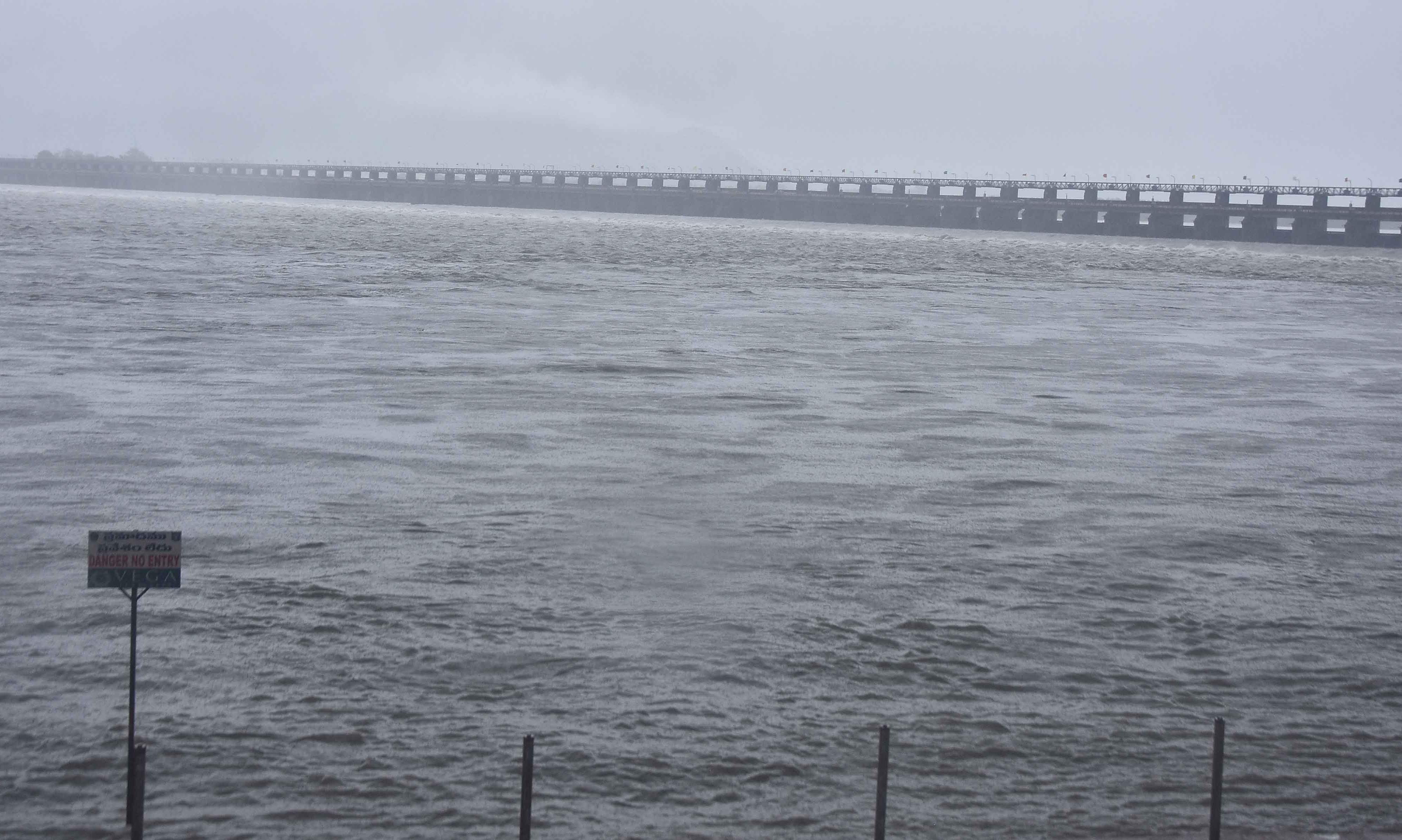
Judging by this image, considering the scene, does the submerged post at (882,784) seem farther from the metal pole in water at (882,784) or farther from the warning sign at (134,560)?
the warning sign at (134,560)

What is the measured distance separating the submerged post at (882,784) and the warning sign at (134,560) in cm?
375

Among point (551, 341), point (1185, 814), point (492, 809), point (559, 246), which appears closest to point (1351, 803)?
point (1185, 814)

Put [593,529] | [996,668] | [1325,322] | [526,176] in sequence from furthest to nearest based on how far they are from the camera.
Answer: [526,176] < [1325,322] < [593,529] < [996,668]

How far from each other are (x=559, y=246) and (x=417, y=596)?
227 ft

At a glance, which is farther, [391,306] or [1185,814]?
[391,306]

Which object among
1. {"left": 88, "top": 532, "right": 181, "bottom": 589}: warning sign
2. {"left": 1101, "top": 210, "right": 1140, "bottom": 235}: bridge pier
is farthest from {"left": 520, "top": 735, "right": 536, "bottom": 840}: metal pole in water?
{"left": 1101, "top": 210, "right": 1140, "bottom": 235}: bridge pier

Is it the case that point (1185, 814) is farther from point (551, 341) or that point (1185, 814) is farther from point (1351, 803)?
point (551, 341)

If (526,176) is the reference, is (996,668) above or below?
below

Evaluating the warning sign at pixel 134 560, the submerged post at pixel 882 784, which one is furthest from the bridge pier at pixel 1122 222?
the warning sign at pixel 134 560

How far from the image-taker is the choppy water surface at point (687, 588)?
9.40 metres

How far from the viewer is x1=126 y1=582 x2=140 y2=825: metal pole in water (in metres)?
7.48

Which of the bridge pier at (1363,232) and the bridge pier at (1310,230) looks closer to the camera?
the bridge pier at (1363,232)

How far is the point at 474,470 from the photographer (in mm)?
17797

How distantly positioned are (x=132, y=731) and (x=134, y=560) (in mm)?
884
